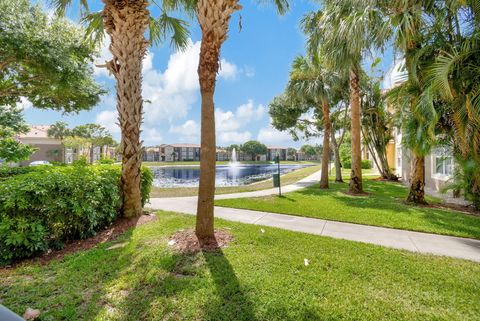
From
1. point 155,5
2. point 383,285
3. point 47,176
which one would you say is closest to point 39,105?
point 155,5

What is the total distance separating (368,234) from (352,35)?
6.29m

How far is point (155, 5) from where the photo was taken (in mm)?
7582

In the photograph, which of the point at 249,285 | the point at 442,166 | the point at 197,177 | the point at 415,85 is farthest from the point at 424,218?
the point at 197,177

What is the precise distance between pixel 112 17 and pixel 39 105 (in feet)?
35.0

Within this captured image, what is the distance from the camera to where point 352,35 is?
815cm

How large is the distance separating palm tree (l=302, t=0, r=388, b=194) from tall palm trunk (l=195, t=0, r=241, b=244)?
5.56 m

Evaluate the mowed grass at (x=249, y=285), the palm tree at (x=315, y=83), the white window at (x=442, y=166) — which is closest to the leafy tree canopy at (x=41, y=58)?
the mowed grass at (x=249, y=285)

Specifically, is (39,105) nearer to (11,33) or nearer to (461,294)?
(11,33)

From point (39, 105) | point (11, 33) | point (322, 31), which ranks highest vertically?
point (322, 31)

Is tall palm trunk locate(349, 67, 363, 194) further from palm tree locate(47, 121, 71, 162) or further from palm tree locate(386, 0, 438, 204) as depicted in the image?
palm tree locate(47, 121, 71, 162)

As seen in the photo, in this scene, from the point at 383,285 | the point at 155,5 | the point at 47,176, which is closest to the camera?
the point at 383,285

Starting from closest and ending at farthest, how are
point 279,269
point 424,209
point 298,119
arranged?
point 279,269
point 424,209
point 298,119

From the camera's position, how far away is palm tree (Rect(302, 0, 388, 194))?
823 cm

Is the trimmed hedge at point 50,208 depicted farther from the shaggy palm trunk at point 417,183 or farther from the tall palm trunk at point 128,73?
the shaggy palm trunk at point 417,183
